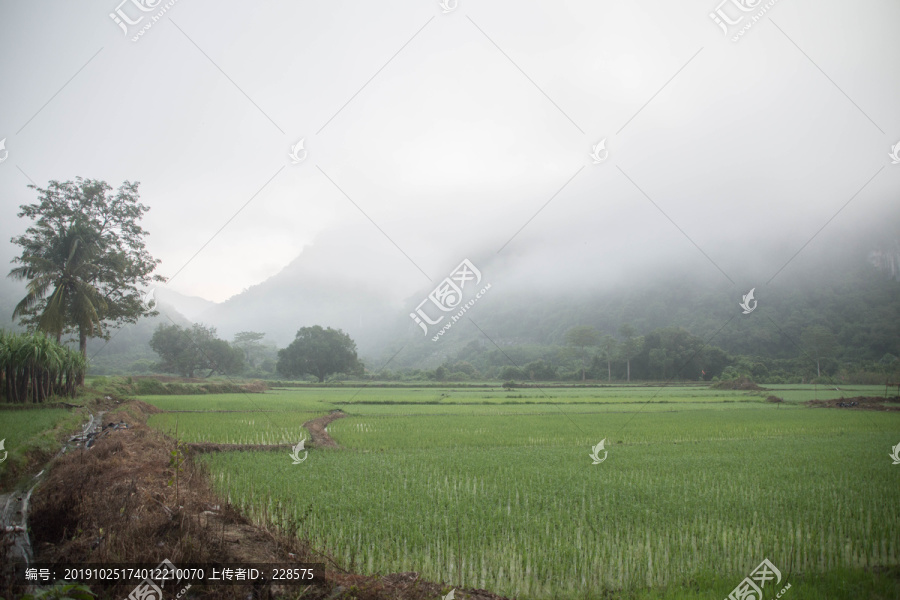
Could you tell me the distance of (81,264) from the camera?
23.8 m

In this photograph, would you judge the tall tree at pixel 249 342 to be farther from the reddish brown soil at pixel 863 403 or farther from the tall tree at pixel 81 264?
the reddish brown soil at pixel 863 403

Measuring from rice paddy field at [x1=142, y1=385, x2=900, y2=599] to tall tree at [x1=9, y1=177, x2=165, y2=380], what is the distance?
1396 centimetres

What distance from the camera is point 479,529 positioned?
233 inches

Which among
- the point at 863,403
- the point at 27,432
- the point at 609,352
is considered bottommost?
the point at 863,403

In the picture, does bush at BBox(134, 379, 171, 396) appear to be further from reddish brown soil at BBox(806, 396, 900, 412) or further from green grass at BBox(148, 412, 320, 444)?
reddish brown soil at BBox(806, 396, 900, 412)

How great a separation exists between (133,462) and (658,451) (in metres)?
12.5

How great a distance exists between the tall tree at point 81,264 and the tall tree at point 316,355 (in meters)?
31.8

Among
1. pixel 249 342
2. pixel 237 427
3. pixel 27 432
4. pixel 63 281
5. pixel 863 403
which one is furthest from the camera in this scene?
pixel 249 342

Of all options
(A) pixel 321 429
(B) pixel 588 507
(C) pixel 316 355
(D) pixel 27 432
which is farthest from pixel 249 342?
(B) pixel 588 507

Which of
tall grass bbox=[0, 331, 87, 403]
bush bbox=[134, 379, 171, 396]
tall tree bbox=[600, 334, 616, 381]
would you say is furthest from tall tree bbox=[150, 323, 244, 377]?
tall tree bbox=[600, 334, 616, 381]

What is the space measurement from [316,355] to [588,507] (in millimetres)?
57202

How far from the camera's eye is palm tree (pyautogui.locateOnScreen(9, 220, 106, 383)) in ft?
71.2

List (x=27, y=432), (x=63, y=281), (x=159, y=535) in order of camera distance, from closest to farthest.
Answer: (x=159, y=535), (x=27, y=432), (x=63, y=281)

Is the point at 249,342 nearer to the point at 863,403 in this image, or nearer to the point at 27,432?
the point at 27,432
